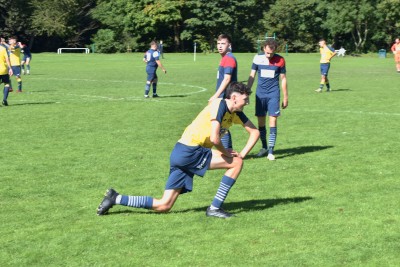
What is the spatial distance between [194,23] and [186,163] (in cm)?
7779

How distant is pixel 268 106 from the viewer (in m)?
13.3

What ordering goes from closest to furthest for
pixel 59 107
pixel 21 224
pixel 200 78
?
pixel 21 224, pixel 59 107, pixel 200 78

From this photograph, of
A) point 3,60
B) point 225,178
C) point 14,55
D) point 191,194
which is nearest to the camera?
point 225,178

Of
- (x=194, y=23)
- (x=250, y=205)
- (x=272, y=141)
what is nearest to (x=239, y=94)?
(x=250, y=205)

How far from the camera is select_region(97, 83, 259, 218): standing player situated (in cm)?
812

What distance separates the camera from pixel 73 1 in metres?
83.5

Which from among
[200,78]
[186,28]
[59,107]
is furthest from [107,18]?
[59,107]

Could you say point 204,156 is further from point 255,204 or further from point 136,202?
point 255,204

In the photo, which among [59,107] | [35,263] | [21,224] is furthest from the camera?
[59,107]

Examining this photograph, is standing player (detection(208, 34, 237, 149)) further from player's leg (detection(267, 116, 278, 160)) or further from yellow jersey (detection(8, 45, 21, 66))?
yellow jersey (detection(8, 45, 21, 66))

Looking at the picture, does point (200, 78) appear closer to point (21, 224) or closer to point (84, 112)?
point (84, 112)

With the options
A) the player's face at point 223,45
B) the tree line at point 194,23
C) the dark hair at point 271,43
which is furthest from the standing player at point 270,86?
the tree line at point 194,23

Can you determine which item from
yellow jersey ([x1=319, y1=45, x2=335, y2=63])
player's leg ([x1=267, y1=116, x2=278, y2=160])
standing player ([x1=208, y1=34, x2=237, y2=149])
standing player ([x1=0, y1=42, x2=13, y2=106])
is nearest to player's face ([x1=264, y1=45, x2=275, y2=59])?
standing player ([x1=208, y1=34, x2=237, y2=149])

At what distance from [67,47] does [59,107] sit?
218ft
